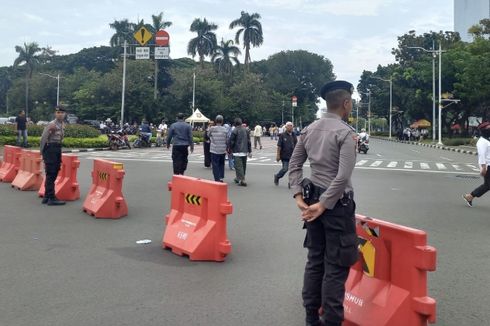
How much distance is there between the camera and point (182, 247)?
646cm

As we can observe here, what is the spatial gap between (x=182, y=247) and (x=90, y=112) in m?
61.2

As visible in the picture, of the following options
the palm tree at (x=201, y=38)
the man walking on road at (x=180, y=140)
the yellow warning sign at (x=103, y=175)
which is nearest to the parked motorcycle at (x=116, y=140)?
the man walking on road at (x=180, y=140)

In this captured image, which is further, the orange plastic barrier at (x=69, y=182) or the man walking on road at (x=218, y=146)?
the man walking on road at (x=218, y=146)

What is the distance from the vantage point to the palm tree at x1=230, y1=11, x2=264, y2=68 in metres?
81.5

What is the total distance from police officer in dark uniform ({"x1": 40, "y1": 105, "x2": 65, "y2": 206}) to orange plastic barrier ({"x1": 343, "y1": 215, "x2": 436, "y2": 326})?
24.0ft

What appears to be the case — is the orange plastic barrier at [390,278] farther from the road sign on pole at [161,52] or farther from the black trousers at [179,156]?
the road sign on pole at [161,52]

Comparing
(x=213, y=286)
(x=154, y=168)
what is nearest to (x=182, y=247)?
(x=213, y=286)

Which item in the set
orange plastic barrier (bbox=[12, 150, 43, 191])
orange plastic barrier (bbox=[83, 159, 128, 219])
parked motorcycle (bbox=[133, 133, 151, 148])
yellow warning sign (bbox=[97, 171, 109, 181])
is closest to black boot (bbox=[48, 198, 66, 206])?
orange plastic barrier (bbox=[83, 159, 128, 219])

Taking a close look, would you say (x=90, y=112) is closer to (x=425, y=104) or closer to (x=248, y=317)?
(x=425, y=104)

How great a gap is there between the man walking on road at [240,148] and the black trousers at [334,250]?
32.3ft

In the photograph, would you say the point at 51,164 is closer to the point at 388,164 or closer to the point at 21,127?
the point at 388,164

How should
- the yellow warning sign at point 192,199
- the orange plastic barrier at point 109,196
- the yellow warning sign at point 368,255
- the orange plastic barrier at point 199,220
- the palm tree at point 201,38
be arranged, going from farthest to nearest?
1. the palm tree at point 201,38
2. the orange plastic barrier at point 109,196
3. the yellow warning sign at point 192,199
4. the orange plastic barrier at point 199,220
5. the yellow warning sign at point 368,255

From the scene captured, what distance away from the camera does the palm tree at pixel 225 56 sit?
77500mm

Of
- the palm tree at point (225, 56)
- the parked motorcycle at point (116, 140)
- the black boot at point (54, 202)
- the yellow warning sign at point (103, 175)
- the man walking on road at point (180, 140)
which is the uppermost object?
the palm tree at point (225, 56)
